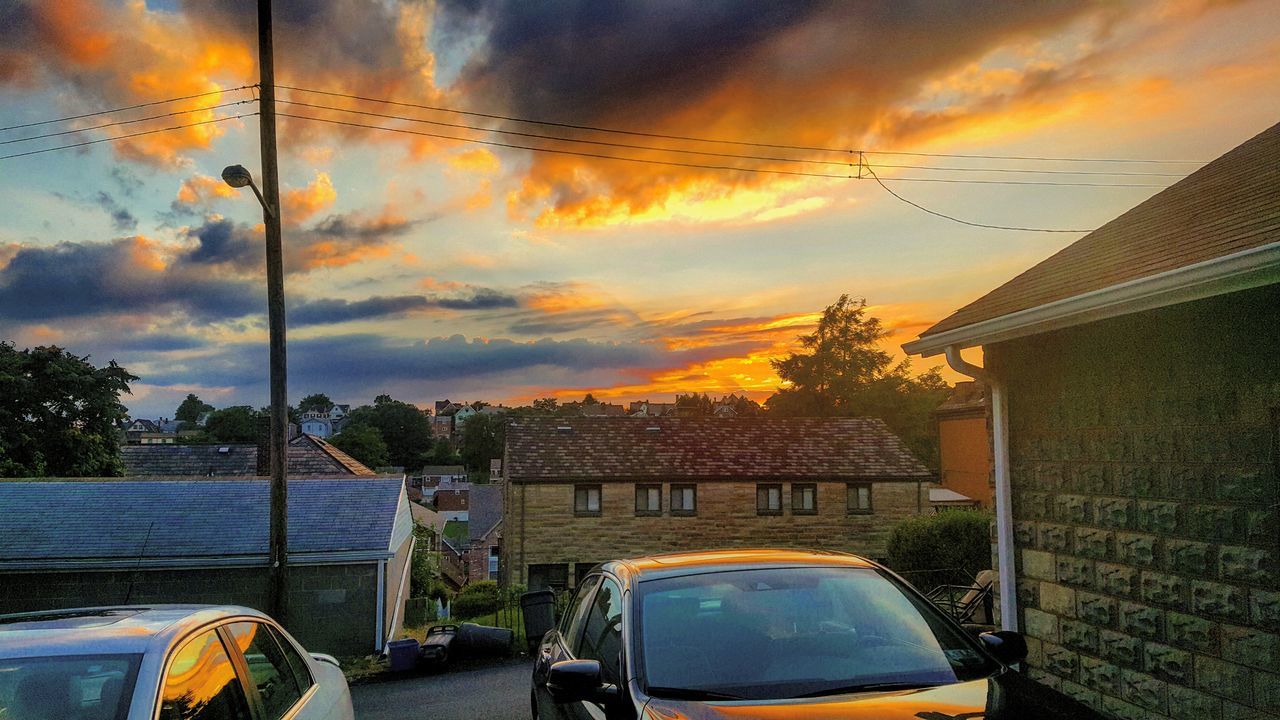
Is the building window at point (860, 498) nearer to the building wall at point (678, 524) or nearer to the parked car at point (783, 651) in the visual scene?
the building wall at point (678, 524)

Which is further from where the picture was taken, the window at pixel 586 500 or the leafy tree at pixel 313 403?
the leafy tree at pixel 313 403

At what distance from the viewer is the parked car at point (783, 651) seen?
3236 millimetres

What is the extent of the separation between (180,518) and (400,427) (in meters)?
113

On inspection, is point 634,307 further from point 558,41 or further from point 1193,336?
point 1193,336

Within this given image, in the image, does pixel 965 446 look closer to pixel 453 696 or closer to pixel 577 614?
pixel 453 696

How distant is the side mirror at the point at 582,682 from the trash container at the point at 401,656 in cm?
1174

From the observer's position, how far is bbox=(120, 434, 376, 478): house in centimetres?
3022

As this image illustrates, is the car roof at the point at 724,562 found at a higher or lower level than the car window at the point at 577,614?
higher

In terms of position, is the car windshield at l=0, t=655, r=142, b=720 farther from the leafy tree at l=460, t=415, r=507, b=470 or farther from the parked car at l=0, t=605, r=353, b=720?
the leafy tree at l=460, t=415, r=507, b=470

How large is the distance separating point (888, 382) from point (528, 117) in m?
50.2

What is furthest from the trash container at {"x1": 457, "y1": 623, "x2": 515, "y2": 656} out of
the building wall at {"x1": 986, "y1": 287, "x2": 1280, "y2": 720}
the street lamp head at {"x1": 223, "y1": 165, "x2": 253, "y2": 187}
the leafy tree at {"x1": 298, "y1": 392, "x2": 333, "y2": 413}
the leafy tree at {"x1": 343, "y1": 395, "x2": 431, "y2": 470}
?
the leafy tree at {"x1": 298, "y1": 392, "x2": 333, "y2": 413}

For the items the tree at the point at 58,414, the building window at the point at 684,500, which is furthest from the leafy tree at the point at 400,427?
the building window at the point at 684,500

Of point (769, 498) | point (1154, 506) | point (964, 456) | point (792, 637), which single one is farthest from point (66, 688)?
point (964, 456)

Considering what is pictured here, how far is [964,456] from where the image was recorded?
43125mm
